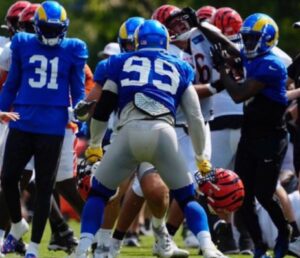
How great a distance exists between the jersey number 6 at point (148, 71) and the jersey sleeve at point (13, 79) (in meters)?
1.28

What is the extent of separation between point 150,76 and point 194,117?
45cm

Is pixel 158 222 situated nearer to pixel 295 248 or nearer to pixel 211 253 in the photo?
pixel 295 248

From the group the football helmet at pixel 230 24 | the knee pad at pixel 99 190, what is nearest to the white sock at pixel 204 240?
the knee pad at pixel 99 190

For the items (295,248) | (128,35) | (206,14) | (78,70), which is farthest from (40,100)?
(206,14)

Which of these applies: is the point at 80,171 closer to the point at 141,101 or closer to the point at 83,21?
the point at 141,101

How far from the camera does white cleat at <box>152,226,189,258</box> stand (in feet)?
40.0

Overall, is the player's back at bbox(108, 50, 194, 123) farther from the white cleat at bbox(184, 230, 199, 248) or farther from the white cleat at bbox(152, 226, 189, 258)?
the white cleat at bbox(184, 230, 199, 248)

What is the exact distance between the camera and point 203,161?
10.7 m

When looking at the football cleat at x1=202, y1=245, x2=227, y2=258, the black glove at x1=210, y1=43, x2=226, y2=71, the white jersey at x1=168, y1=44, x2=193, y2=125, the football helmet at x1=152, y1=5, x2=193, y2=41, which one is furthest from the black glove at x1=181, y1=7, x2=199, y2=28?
the football cleat at x1=202, y1=245, x2=227, y2=258

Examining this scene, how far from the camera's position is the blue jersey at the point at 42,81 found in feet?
37.4

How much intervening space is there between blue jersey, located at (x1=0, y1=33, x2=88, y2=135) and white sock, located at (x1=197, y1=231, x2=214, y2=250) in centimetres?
164

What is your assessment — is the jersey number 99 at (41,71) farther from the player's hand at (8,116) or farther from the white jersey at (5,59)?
the white jersey at (5,59)

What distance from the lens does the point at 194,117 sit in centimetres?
1062

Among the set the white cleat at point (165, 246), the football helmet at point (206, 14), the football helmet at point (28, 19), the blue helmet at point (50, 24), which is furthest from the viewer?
the football helmet at point (206, 14)
